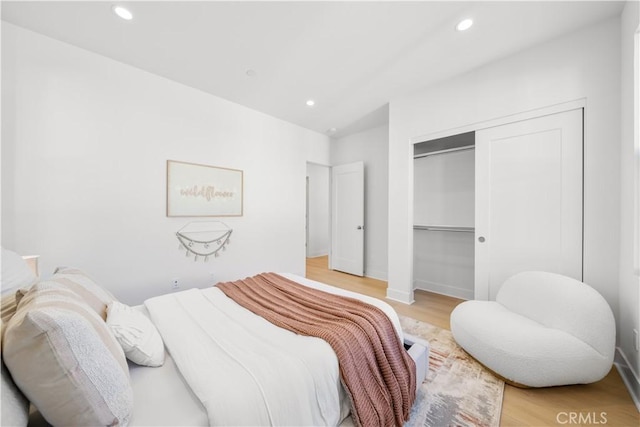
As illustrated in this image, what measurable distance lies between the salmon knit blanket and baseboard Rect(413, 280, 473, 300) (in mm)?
2394

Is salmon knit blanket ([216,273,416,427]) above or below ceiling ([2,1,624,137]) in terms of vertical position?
below

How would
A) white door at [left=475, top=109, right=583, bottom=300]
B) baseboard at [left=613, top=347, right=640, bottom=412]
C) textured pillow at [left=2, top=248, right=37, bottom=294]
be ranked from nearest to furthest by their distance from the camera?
1. textured pillow at [left=2, top=248, right=37, bottom=294]
2. baseboard at [left=613, top=347, right=640, bottom=412]
3. white door at [left=475, top=109, right=583, bottom=300]

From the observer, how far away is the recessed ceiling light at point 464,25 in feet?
6.47

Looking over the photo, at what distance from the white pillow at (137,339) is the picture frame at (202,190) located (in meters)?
1.91

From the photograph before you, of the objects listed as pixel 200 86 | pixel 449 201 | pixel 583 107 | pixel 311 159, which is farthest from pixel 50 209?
pixel 583 107

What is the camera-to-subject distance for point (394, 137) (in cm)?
333

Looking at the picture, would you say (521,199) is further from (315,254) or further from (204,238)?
(315,254)

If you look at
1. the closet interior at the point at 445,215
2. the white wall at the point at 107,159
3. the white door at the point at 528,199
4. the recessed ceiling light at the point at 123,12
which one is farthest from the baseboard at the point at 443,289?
the recessed ceiling light at the point at 123,12

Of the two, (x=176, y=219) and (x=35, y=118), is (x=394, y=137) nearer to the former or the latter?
(x=176, y=219)

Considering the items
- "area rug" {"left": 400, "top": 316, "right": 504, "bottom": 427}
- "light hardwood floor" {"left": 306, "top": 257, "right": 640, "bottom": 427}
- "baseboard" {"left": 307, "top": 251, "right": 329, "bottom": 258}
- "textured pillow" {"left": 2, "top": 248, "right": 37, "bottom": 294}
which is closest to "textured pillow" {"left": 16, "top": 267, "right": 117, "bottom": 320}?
"textured pillow" {"left": 2, "top": 248, "right": 37, "bottom": 294}

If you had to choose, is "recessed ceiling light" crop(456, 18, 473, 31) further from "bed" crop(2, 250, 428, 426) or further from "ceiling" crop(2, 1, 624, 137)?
"bed" crop(2, 250, 428, 426)

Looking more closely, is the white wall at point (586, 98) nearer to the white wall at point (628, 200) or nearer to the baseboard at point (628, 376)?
the white wall at point (628, 200)

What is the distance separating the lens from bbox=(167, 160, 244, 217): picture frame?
9.48ft

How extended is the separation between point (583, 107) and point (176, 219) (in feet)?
14.0
